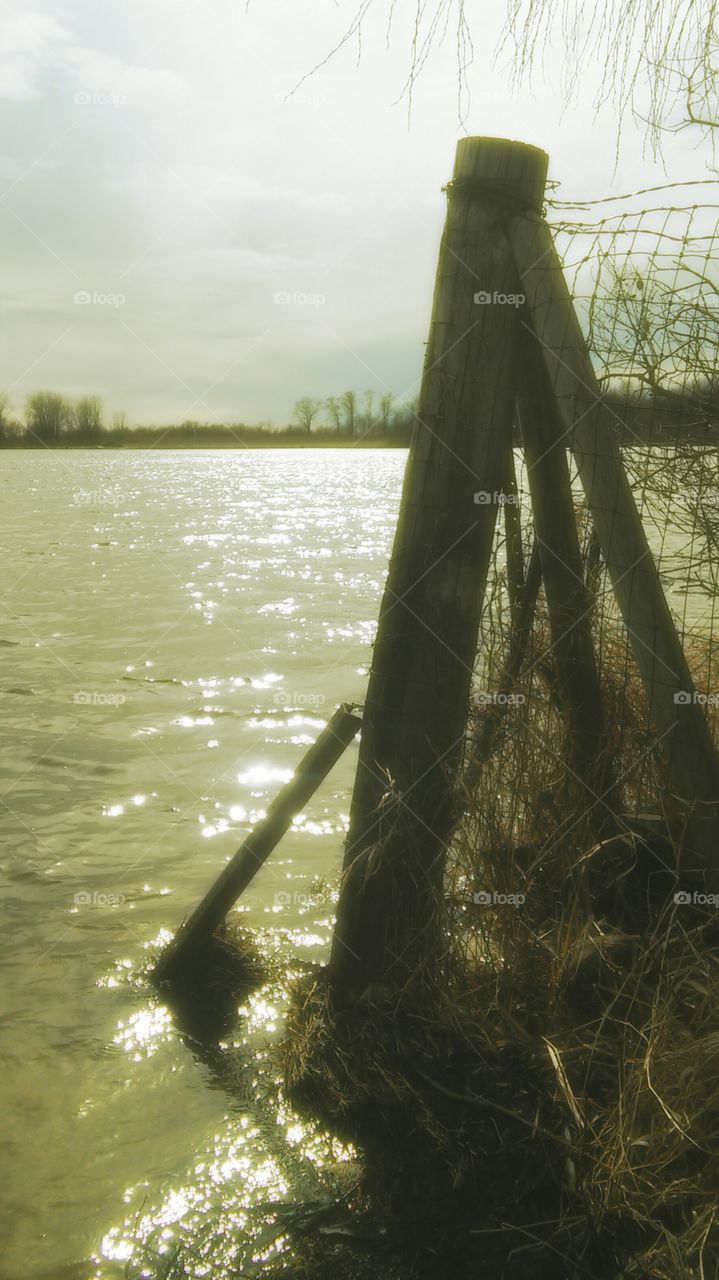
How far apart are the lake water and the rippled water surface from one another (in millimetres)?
11

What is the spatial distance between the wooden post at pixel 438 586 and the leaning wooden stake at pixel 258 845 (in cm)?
43

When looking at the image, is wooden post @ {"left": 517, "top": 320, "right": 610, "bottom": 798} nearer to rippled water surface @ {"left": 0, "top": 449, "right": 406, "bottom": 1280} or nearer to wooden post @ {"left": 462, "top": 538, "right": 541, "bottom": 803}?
wooden post @ {"left": 462, "top": 538, "right": 541, "bottom": 803}

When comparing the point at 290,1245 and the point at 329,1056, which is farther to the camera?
the point at 329,1056

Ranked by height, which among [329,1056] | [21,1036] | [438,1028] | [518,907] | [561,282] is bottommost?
[21,1036]

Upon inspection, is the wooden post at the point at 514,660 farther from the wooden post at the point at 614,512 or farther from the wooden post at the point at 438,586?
the wooden post at the point at 614,512

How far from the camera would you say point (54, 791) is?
6.94m

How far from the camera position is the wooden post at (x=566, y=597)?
3344 millimetres

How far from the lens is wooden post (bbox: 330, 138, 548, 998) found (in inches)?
125

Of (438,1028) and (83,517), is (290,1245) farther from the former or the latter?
(83,517)

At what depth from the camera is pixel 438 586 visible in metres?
3.31

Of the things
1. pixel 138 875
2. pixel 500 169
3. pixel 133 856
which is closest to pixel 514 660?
pixel 500 169

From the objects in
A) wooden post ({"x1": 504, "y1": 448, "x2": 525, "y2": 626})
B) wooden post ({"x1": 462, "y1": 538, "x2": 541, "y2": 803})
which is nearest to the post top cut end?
wooden post ({"x1": 504, "y1": 448, "x2": 525, "y2": 626})

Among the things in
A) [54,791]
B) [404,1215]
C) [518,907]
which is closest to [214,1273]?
[404,1215]

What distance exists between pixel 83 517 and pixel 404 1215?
28.6 meters
